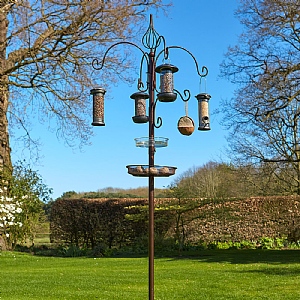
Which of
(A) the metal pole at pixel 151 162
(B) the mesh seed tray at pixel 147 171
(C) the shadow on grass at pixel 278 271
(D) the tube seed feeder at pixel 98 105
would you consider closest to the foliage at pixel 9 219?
(C) the shadow on grass at pixel 278 271

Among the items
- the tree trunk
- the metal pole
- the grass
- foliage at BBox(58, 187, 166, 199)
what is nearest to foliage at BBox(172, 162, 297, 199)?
foliage at BBox(58, 187, 166, 199)

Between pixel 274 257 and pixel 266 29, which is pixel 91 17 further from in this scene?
pixel 274 257

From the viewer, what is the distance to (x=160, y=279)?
28.3ft

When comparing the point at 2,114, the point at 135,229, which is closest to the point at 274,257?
the point at 135,229

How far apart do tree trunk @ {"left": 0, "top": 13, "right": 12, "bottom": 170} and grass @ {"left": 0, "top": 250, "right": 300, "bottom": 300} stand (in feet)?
14.6

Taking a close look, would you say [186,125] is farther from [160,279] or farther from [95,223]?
[95,223]

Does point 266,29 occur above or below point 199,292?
above

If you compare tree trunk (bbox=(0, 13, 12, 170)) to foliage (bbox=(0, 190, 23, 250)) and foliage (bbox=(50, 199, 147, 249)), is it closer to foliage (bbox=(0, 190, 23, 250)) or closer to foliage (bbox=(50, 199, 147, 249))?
foliage (bbox=(0, 190, 23, 250))

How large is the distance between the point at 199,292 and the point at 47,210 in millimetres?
13186

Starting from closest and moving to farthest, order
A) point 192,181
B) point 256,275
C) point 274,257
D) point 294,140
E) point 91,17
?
point 256,275 < point 274,257 < point 91,17 < point 294,140 < point 192,181

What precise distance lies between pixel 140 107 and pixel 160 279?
4.43 m

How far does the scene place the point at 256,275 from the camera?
896 cm

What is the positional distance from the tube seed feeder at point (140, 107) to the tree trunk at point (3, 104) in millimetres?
9573

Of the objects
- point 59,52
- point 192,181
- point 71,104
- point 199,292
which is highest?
point 59,52
